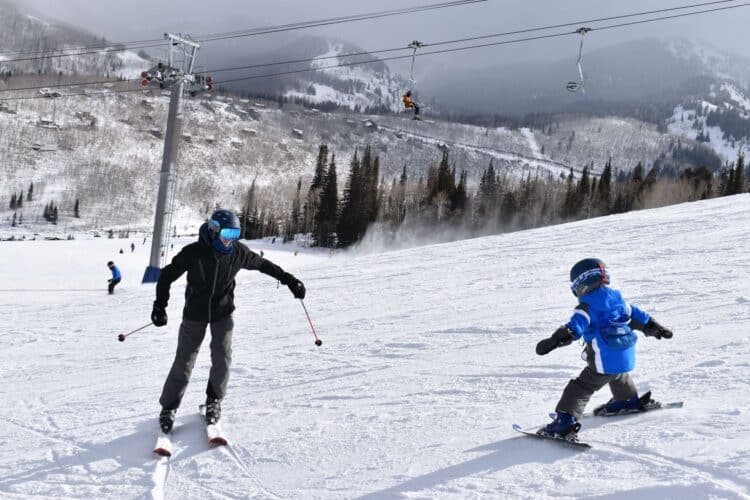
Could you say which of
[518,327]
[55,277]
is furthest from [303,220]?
[518,327]

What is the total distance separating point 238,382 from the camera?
6.92 m

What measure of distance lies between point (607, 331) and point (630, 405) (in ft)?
2.87

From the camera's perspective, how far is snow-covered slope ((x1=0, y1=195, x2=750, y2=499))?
3.97 metres

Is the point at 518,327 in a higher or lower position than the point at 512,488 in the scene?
higher

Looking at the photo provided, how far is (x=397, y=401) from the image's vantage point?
225 inches

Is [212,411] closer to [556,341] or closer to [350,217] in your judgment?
[556,341]

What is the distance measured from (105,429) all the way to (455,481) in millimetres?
3367

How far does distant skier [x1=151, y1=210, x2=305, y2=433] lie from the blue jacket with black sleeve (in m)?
2.88

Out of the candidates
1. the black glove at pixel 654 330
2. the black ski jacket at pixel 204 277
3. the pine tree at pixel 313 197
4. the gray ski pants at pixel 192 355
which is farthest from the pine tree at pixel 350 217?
the black glove at pixel 654 330

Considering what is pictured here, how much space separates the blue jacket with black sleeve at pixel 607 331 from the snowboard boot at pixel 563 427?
422 mm

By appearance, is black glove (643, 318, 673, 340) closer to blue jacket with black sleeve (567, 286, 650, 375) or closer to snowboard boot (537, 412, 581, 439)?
blue jacket with black sleeve (567, 286, 650, 375)

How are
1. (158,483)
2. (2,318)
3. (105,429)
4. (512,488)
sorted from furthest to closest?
(2,318) → (105,429) → (158,483) → (512,488)

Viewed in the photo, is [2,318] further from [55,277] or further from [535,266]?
[55,277]

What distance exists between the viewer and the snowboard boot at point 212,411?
16.6 ft
